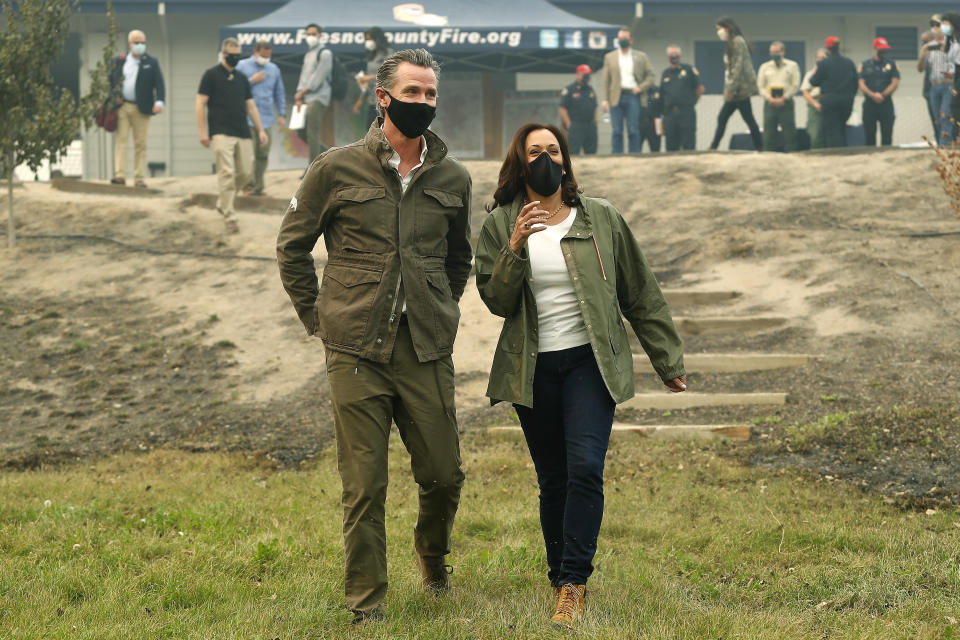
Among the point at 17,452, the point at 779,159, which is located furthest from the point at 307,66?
the point at 17,452

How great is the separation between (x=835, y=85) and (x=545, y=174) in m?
15.0

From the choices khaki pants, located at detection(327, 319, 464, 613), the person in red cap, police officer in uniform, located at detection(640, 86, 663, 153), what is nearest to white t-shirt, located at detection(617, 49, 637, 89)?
police officer in uniform, located at detection(640, 86, 663, 153)

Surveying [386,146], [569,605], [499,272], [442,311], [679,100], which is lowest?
[569,605]

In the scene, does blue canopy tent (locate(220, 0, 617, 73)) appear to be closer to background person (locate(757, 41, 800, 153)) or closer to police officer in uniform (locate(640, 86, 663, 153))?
police officer in uniform (locate(640, 86, 663, 153))

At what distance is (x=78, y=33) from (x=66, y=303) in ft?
48.9

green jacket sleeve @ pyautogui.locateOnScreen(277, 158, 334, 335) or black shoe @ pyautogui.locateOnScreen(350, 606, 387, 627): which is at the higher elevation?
green jacket sleeve @ pyautogui.locateOnScreen(277, 158, 334, 335)

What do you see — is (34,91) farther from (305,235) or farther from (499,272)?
(499,272)

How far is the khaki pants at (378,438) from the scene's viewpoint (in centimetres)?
442

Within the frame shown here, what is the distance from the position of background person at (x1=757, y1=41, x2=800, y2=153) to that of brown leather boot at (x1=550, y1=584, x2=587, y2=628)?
15583mm

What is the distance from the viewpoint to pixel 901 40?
88.9 feet

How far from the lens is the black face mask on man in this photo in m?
4.55

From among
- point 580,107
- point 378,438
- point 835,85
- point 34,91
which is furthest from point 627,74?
point 378,438

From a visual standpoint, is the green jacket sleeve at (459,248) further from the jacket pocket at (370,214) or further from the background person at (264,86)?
the background person at (264,86)

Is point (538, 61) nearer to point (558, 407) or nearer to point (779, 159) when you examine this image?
point (779, 159)
